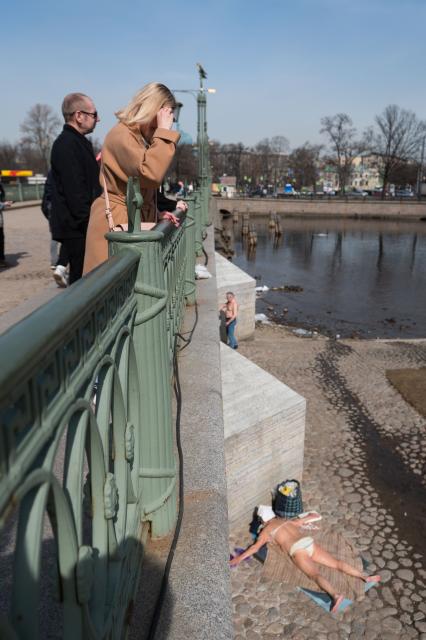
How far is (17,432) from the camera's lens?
771 millimetres

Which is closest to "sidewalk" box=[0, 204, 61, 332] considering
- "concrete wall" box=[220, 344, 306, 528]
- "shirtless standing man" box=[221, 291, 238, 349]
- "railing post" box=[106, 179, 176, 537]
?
"concrete wall" box=[220, 344, 306, 528]

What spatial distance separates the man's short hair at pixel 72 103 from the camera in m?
3.78

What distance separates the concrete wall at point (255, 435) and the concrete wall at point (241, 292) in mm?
6330

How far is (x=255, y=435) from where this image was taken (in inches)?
245

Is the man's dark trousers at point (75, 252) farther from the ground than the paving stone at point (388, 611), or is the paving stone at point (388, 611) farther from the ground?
the man's dark trousers at point (75, 252)

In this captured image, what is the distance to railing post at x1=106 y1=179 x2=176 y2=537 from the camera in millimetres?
1893

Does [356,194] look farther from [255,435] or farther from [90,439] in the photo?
[90,439]

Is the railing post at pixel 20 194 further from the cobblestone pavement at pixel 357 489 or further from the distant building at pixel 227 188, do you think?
the distant building at pixel 227 188

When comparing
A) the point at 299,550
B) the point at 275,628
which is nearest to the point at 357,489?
the point at 299,550

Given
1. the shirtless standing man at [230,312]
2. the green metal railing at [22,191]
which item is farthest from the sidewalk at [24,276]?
the green metal railing at [22,191]

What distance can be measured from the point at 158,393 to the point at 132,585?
711 mm

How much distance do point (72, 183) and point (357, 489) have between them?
6.65 m

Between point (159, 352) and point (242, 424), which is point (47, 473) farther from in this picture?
point (242, 424)

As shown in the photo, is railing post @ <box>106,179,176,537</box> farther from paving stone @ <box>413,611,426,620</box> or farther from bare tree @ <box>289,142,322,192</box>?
bare tree @ <box>289,142,322,192</box>
